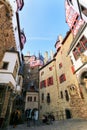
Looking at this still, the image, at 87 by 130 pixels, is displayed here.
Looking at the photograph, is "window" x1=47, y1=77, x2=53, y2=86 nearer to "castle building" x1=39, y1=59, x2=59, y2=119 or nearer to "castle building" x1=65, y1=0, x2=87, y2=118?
"castle building" x1=39, y1=59, x2=59, y2=119

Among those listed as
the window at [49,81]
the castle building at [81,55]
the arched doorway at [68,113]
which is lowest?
the arched doorway at [68,113]

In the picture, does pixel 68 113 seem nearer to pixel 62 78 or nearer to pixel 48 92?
pixel 62 78

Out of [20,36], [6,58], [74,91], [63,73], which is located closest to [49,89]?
[63,73]

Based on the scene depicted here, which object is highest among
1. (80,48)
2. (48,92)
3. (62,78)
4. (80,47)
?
(62,78)

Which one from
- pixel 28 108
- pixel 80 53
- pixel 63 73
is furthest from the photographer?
pixel 28 108

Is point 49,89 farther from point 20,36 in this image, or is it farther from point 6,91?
point 6,91

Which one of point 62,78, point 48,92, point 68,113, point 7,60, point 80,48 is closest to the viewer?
point 80,48

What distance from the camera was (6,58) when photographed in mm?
14422

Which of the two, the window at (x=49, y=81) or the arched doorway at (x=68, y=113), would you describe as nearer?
the arched doorway at (x=68, y=113)

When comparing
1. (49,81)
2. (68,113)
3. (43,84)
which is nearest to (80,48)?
(68,113)

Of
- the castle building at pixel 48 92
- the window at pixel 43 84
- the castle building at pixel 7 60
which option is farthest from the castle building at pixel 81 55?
the window at pixel 43 84

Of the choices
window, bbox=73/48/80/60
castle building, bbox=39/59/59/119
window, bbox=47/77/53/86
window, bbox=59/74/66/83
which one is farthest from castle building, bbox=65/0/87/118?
window, bbox=47/77/53/86

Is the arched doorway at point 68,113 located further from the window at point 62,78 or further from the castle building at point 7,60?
the castle building at point 7,60

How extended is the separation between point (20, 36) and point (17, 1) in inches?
211
